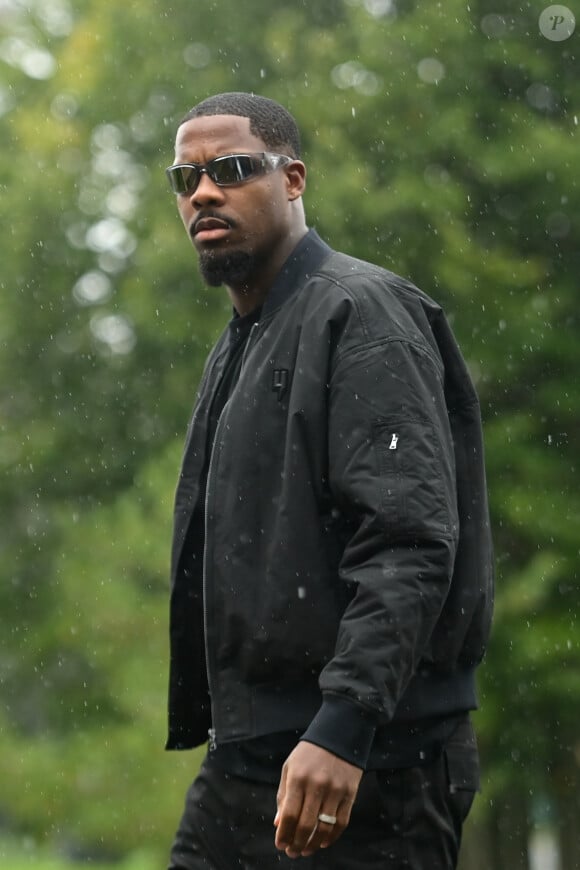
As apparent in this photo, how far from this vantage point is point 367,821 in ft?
10.0

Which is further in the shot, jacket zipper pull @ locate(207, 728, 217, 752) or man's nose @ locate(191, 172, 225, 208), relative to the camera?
man's nose @ locate(191, 172, 225, 208)

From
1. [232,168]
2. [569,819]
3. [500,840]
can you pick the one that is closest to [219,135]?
[232,168]

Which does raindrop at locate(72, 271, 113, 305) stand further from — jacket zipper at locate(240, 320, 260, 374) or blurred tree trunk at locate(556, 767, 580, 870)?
jacket zipper at locate(240, 320, 260, 374)

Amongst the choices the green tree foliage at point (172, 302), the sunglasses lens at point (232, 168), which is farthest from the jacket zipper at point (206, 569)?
the green tree foliage at point (172, 302)

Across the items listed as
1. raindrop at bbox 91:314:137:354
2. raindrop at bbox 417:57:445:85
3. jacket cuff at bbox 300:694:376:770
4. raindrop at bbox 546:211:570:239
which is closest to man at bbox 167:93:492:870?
jacket cuff at bbox 300:694:376:770

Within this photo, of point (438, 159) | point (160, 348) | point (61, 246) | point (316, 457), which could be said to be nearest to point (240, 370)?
point (316, 457)

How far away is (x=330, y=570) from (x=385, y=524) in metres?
0.21

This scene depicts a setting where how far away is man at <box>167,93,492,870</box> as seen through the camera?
2.83 m

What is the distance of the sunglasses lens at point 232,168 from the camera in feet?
11.5

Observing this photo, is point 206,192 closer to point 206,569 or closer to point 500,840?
point 206,569

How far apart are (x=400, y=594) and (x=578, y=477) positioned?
7411 millimetres

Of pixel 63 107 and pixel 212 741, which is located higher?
pixel 63 107

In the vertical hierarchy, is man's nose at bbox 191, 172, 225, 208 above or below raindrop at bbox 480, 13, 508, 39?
below

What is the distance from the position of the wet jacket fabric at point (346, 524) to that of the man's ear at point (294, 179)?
27cm
